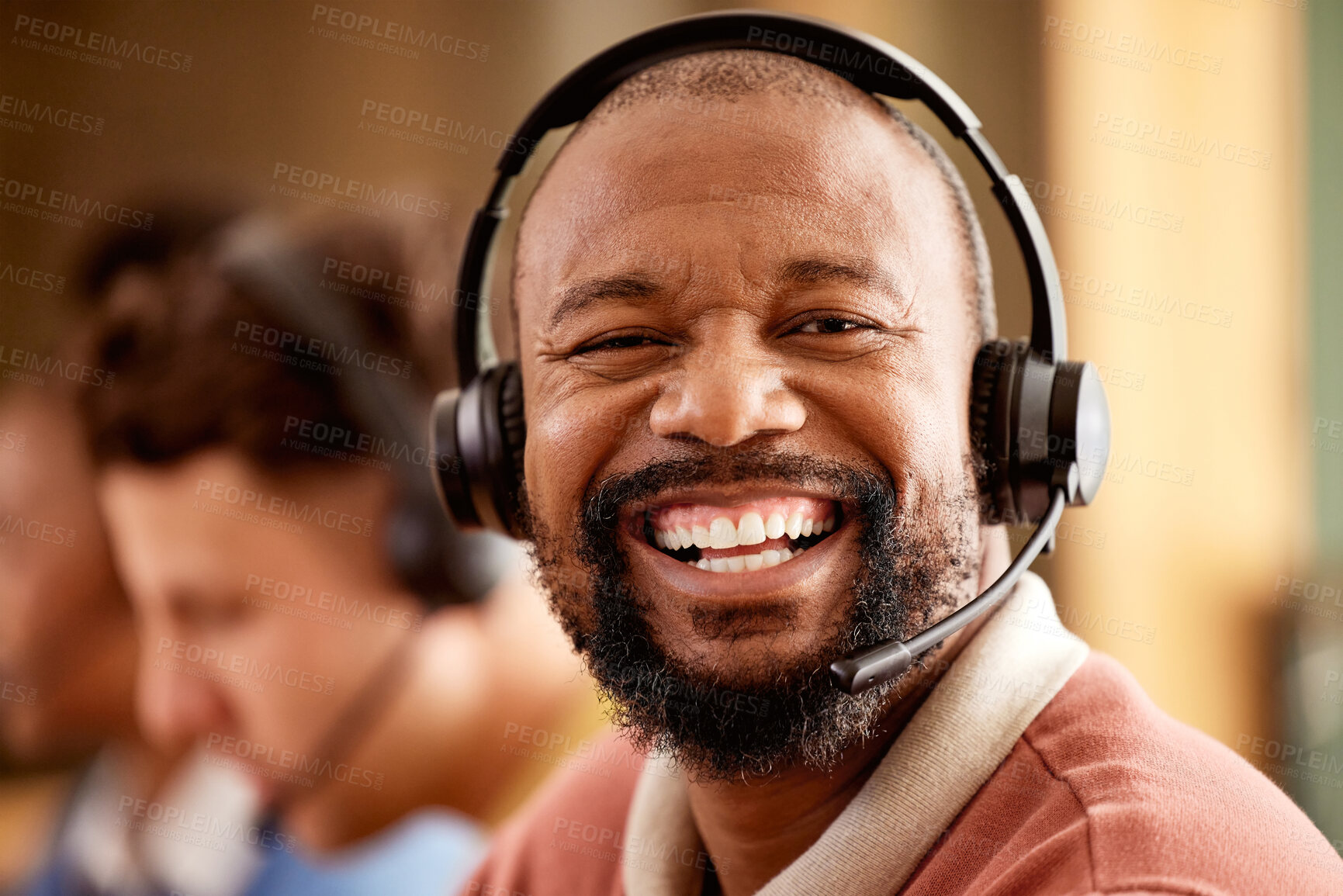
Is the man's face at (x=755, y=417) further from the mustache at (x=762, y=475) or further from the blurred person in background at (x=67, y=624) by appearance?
the blurred person in background at (x=67, y=624)

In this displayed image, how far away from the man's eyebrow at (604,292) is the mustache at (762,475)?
15 centimetres

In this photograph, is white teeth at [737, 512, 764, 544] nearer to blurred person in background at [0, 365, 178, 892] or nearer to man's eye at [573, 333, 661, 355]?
man's eye at [573, 333, 661, 355]

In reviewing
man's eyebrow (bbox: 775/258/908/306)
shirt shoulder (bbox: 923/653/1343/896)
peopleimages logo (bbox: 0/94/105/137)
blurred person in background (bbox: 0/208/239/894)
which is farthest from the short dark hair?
peopleimages logo (bbox: 0/94/105/137)

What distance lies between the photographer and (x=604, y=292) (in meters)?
0.84

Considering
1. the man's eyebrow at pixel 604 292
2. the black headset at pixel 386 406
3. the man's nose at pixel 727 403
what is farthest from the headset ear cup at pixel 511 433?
the black headset at pixel 386 406

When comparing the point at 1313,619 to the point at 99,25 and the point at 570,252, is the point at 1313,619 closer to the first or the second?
the point at 570,252

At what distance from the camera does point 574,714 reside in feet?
5.77

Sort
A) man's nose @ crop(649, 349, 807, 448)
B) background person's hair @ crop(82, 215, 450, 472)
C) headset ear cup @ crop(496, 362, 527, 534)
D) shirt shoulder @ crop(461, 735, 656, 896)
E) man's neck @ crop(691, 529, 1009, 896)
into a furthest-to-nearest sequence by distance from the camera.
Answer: background person's hair @ crop(82, 215, 450, 472) < shirt shoulder @ crop(461, 735, 656, 896) < headset ear cup @ crop(496, 362, 527, 534) < man's neck @ crop(691, 529, 1009, 896) < man's nose @ crop(649, 349, 807, 448)

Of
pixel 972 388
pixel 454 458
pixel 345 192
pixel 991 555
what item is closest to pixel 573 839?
pixel 454 458

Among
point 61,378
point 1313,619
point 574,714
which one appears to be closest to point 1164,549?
point 1313,619

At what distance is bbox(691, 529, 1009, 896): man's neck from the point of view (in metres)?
0.85

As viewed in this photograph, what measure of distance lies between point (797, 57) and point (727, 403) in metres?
0.36

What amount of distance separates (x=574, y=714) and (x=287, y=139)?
1.15m

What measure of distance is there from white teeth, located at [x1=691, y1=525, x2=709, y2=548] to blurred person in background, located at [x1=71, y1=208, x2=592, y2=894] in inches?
38.2
